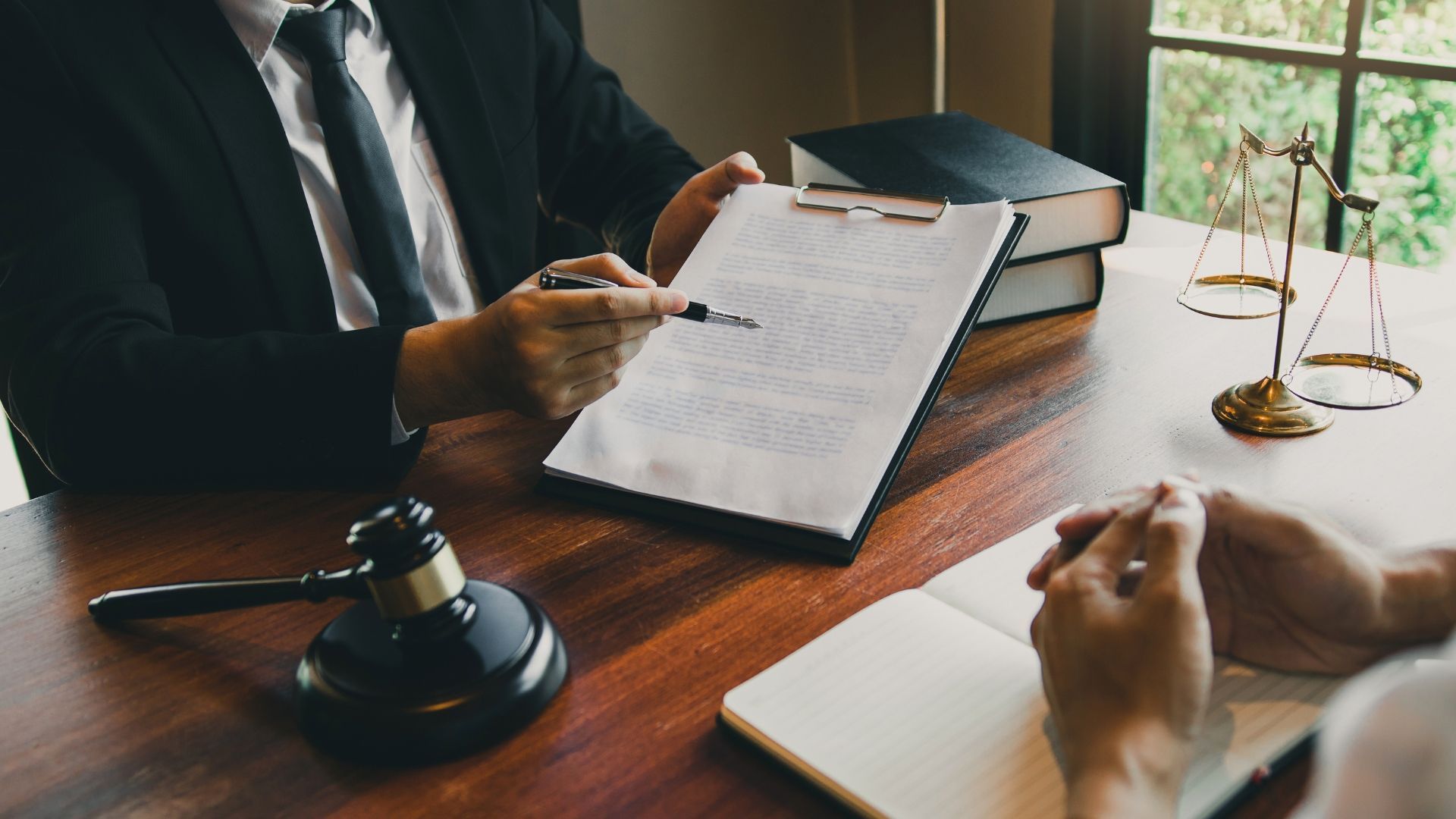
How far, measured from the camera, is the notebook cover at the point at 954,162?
1239mm

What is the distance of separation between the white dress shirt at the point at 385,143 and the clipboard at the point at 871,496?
1.98 feet

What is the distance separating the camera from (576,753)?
685 mm

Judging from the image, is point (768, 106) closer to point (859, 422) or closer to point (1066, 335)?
point (1066, 335)

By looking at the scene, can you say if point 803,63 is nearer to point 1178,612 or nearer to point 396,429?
point 396,429

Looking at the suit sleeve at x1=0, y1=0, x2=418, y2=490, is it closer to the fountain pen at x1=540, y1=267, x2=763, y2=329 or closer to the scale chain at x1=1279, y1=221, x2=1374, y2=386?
the fountain pen at x1=540, y1=267, x2=763, y2=329

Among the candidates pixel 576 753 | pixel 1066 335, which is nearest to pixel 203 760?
pixel 576 753

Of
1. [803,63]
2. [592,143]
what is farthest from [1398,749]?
[803,63]

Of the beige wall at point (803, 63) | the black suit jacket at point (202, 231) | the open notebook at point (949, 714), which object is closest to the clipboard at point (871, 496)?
the open notebook at point (949, 714)

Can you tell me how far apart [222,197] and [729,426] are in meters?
0.72

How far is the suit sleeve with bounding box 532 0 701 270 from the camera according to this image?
5.45ft

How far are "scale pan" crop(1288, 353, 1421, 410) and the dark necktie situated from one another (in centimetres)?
102

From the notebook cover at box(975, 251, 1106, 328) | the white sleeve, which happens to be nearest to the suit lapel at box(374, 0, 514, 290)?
the notebook cover at box(975, 251, 1106, 328)

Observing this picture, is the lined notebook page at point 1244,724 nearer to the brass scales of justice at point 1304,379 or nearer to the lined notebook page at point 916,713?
the lined notebook page at point 916,713

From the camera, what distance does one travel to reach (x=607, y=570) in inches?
34.3
